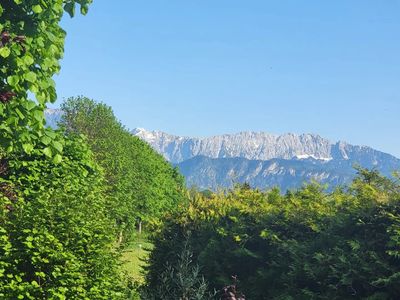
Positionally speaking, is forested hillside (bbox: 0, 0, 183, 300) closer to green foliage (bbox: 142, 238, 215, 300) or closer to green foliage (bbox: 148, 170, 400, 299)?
green foliage (bbox: 142, 238, 215, 300)

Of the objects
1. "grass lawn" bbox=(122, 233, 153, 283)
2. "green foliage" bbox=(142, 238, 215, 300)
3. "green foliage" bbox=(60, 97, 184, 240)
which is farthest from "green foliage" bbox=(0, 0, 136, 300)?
"green foliage" bbox=(60, 97, 184, 240)

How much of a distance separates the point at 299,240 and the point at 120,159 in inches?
1433

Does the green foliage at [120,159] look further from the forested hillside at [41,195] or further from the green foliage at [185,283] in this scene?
the forested hillside at [41,195]

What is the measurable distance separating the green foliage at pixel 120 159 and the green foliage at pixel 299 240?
80.5ft

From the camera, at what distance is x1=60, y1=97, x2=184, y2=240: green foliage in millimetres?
43312

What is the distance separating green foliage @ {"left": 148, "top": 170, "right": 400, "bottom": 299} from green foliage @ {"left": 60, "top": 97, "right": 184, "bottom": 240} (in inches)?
967

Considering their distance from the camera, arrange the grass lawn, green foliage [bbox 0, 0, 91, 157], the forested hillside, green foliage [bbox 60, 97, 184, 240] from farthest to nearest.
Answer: green foliage [bbox 60, 97, 184, 240], the grass lawn, the forested hillside, green foliage [bbox 0, 0, 91, 157]

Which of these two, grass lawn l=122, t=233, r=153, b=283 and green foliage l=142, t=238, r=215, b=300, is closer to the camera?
green foliage l=142, t=238, r=215, b=300

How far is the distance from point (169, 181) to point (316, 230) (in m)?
62.4

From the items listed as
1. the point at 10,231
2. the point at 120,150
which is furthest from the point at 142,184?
the point at 10,231

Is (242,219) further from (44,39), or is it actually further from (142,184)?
(142,184)

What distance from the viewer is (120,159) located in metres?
46.1

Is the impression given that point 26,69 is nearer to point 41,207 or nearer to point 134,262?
point 41,207

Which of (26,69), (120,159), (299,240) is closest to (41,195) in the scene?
(26,69)
